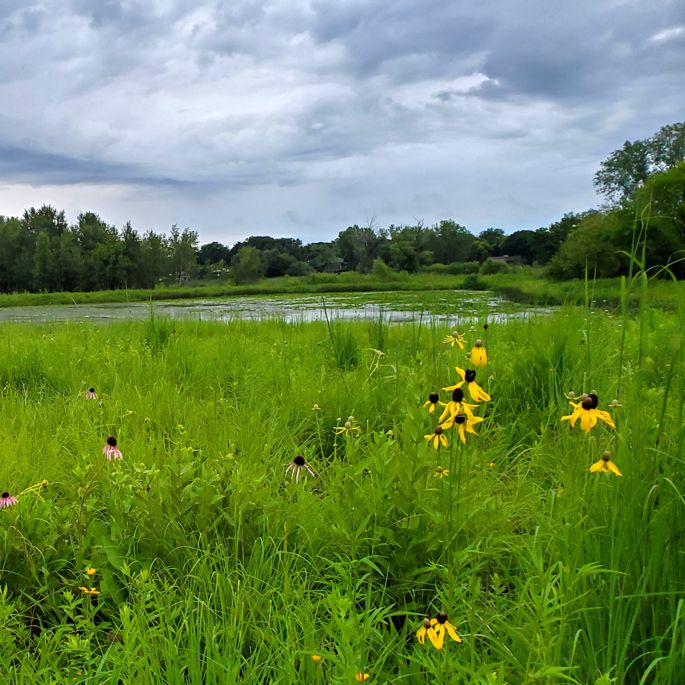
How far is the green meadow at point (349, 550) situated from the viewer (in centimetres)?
100

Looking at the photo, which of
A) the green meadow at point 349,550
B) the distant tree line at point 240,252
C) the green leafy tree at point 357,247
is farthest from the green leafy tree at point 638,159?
the green meadow at point 349,550

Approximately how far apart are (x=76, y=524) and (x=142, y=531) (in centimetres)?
20

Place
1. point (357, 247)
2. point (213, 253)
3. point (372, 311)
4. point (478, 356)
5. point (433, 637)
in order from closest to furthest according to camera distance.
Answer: point (433, 637), point (478, 356), point (372, 311), point (357, 247), point (213, 253)

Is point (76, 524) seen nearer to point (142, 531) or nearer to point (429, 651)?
point (142, 531)

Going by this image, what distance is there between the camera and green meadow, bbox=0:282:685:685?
39.2 inches

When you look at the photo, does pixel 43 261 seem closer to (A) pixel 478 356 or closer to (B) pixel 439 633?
(A) pixel 478 356

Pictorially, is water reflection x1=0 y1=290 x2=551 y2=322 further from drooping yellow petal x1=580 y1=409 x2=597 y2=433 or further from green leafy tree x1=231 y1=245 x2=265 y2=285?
green leafy tree x1=231 y1=245 x2=265 y2=285

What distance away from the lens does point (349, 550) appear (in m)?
1.36

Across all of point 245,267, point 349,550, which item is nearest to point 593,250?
point 349,550

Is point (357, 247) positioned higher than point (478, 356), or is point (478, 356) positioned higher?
point (357, 247)

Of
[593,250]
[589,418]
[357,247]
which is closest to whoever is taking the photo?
[589,418]

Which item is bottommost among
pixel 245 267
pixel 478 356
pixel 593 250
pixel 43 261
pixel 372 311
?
pixel 372 311

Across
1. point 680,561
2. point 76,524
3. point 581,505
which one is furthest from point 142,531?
point 680,561

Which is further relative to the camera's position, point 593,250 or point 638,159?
point 638,159
